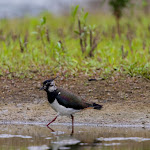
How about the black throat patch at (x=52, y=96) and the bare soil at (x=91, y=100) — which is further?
the bare soil at (x=91, y=100)

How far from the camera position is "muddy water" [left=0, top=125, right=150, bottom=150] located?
15.6ft

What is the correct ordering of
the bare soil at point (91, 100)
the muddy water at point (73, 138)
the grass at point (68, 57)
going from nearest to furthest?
the muddy water at point (73, 138), the bare soil at point (91, 100), the grass at point (68, 57)

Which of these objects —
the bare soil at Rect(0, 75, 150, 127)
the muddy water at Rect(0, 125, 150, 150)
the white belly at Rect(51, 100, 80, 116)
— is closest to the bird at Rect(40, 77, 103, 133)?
the white belly at Rect(51, 100, 80, 116)

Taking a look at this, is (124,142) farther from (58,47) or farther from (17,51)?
(17,51)

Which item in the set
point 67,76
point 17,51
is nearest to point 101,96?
point 67,76

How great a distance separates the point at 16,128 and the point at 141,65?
2.93m

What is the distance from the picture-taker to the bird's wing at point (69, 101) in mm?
5792

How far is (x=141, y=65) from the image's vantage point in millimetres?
7586

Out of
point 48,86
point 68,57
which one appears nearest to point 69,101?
point 48,86

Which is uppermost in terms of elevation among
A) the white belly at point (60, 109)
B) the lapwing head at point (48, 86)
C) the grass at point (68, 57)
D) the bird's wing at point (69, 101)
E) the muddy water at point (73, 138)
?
the grass at point (68, 57)

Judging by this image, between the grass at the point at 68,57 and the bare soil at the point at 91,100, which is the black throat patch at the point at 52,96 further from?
the grass at the point at 68,57

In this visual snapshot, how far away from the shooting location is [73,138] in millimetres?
5199

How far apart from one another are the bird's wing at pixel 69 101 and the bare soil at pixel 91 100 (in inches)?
17.7

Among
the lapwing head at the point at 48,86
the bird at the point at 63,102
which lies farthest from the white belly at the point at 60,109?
the lapwing head at the point at 48,86
